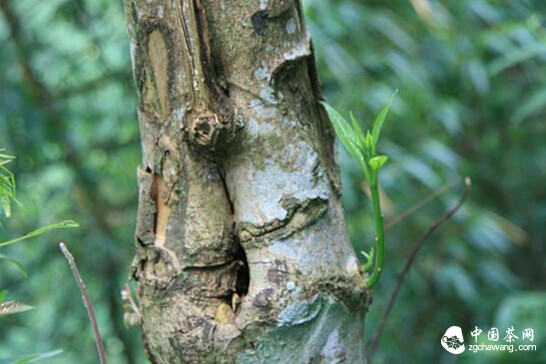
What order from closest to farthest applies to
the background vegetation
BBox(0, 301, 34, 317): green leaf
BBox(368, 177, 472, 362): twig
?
BBox(0, 301, 34, 317): green leaf
BBox(368, 177, 472, 362): twig
the background vegetation

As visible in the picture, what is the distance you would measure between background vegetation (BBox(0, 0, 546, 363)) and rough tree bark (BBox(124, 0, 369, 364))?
674 mm

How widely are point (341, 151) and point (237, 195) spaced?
82 cm

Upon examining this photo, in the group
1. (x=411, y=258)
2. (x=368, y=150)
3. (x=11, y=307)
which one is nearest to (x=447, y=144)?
(x=411, y=258)

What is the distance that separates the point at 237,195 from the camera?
738 mm

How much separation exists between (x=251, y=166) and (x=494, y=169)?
157 cm

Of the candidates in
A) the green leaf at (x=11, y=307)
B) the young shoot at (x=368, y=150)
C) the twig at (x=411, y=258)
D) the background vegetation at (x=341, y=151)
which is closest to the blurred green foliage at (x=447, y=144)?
the background vegetation at (x=341, y=151)

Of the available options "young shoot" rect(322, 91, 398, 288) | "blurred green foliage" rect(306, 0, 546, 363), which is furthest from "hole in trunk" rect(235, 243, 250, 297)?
"blurred green foliage" rect(306, 0, 546, 363)

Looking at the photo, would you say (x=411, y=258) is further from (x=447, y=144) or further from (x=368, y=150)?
(x=447, y=144)

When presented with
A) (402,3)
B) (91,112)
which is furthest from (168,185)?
(402,3)

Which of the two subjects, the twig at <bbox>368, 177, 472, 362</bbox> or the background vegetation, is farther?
the background vegetation

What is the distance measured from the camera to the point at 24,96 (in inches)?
59.0

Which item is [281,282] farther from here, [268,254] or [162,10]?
[162,10]

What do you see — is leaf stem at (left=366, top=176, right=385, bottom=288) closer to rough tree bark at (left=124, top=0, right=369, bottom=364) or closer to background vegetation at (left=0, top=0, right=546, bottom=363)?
rough tree bark at (left=124, top=0, right=369, bottom=364)

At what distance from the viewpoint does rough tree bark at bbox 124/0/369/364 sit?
710 millimetres
